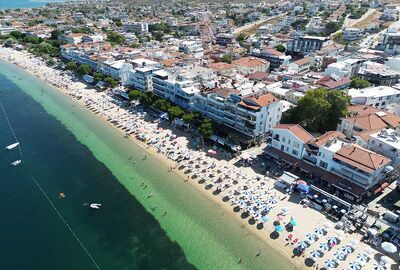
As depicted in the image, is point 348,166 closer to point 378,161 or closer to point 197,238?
point 378,161

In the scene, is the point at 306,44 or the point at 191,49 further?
the point at 191,49

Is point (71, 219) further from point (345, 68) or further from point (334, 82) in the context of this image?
point (345, 68)

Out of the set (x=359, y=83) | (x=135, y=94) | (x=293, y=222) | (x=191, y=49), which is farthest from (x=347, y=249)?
(x=191, y=49)

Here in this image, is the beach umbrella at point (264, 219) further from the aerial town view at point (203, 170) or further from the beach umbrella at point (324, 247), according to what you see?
the beach umbrella at point (324, 247)

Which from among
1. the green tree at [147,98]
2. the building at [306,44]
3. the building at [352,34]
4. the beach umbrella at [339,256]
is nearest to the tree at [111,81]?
the green tree at [147,98]

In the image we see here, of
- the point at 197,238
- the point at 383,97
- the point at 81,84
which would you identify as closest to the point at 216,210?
the point at 197,238
